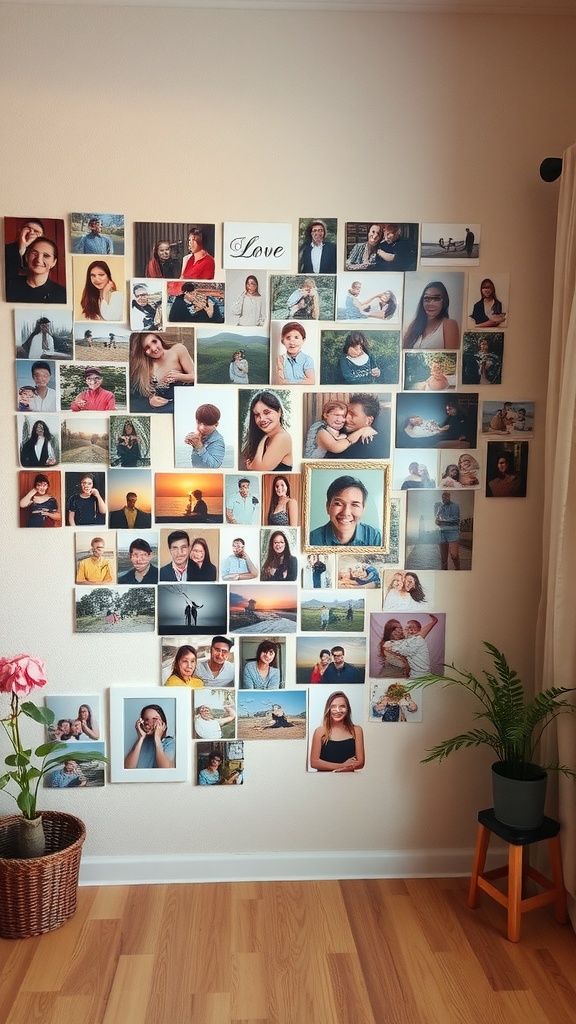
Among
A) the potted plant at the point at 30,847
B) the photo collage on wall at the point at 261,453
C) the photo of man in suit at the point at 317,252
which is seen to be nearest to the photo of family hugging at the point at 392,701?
the photo collage on wall at the point at 261,453

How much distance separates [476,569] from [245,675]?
0.79 metres

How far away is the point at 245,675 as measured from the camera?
2.52 meters

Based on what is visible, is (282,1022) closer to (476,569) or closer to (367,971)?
(367,971)

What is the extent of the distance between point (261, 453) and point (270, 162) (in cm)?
85

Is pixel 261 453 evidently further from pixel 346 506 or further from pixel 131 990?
pixel 131 990

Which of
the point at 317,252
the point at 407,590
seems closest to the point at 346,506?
the point at 407,590

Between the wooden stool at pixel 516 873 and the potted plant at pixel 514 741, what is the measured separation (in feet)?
0.11

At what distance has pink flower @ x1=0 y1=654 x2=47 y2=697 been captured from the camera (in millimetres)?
2250

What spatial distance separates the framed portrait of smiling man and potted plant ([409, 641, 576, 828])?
47 centimetres

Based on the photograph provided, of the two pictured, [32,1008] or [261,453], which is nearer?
[32,1008]

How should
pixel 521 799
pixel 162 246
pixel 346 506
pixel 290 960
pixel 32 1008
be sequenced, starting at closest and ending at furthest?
pixel 32 1008
pixel 290 960
pixel 521 799
pixel 162 246
pixel 346 506

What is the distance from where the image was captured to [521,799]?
7.46 feet

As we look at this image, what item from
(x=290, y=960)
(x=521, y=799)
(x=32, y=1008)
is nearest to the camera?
(x=32, y=1008)

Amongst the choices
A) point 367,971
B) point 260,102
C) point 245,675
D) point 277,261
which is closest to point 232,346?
point 277,261
